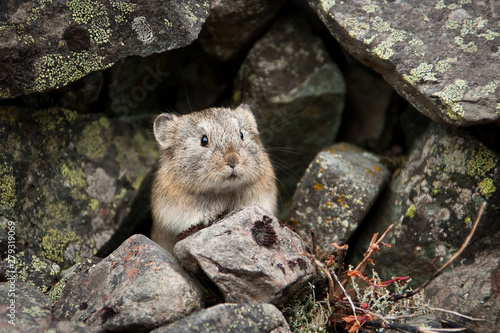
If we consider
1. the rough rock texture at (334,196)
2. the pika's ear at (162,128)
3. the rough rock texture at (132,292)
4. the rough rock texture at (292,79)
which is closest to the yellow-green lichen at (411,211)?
the rough rock texture at (334,196)

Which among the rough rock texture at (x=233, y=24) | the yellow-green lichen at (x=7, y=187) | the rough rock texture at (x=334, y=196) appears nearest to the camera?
the yellow-green lichen at (x=7, y=187)

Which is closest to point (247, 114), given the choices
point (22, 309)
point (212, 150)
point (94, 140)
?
point (212, 150)

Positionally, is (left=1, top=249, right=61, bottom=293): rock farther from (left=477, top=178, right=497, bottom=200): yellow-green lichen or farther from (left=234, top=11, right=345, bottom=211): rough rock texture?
(left=477, top=178, right=497, bottom=200): yellow-green lichen

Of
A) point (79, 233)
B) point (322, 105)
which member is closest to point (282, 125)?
point (322, 105)

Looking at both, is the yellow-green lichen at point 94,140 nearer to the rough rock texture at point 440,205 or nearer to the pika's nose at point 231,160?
the pika's nose at point 231,160

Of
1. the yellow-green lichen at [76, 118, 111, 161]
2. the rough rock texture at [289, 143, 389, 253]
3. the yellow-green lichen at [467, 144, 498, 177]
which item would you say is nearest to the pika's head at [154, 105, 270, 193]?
the rough rock texture at [289, 143, 389, 253]

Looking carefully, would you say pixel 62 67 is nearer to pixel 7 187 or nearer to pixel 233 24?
pixel 7 187

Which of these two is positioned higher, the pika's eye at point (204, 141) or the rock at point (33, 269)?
the pika's eye at point (204, 141)
